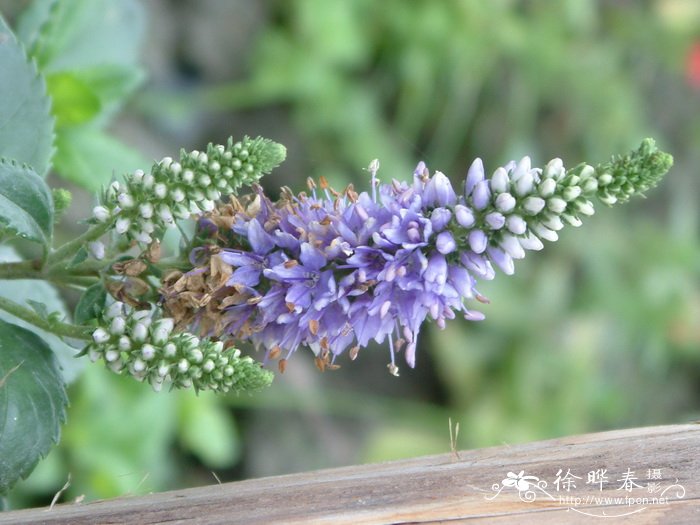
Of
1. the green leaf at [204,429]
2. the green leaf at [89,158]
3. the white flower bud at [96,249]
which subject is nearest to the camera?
the white flower bud at [96,249]

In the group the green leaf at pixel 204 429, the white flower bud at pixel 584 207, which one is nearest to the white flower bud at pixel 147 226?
the white flower bud at pixel 584 207

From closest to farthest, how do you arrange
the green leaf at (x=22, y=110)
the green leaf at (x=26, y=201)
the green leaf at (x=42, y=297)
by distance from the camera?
the green leaf at (x=26, y=201), the green leaf at (x=22, y=110), the green leaf at (x=42, y=297)

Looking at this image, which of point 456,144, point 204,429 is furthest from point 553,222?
point 456,144

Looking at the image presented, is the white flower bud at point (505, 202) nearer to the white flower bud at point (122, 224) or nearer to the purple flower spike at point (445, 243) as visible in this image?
the purple flower spike at point (445, 243)

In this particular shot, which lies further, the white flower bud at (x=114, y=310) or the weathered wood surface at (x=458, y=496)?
the white flower bud at (x=114, y=310)

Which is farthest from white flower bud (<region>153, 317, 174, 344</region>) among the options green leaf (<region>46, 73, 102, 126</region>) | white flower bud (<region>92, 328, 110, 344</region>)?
green leaf (<region>46, 73, 102, 126</region>)

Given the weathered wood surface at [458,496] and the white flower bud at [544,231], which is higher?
the white flower bud at [544,231]

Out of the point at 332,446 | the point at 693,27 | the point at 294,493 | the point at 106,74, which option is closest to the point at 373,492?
the point at 294,493

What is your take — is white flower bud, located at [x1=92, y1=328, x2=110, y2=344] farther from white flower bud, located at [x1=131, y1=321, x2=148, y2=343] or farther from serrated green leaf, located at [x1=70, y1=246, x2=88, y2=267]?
serrated green leaf, located at [x1=70, y1=246, x2=88, y2=267]
